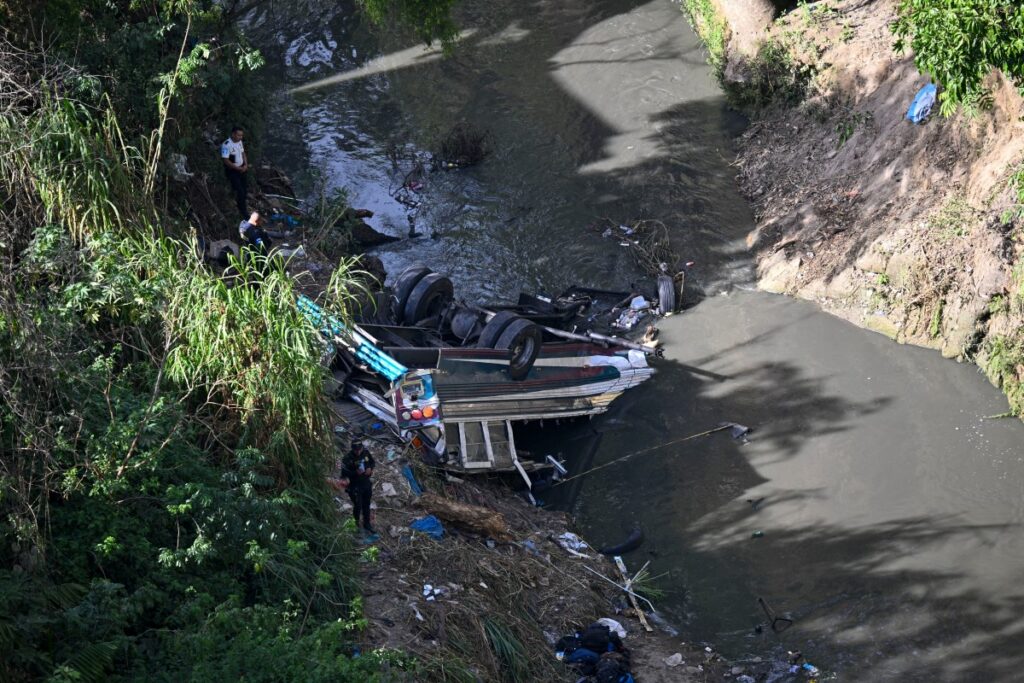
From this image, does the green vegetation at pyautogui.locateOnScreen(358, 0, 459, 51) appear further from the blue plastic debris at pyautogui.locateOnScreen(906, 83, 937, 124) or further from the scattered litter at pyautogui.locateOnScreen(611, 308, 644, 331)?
the blue plastic debris at pyautogui.locateOnScreen(906, 83, 937, 124)

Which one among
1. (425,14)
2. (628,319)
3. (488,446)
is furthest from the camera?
(425,14)

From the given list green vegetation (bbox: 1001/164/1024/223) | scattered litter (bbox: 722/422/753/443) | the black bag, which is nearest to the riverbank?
the black bag

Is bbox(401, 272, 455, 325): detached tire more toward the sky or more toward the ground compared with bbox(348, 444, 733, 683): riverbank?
more toward the sky

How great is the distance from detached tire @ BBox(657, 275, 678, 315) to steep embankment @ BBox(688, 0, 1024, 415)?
156 cm

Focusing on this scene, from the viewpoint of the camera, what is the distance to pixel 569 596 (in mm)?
10070

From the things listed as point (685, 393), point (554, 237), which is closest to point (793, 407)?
point (685, 393)

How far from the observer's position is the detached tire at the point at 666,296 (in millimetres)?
15133

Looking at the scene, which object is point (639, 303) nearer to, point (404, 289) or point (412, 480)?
point (404, 289)

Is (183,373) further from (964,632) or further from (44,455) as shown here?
(964,632)

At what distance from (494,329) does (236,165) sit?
489 cm

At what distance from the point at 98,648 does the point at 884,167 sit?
45.0 ft

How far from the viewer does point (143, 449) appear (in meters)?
7.90

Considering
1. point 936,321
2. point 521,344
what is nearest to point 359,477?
point 521,344

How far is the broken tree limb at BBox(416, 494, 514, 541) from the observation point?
33.4ft
